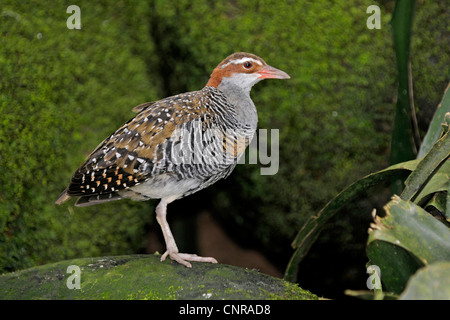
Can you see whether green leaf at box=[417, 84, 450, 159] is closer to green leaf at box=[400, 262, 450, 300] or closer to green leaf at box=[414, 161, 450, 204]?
green leaf at box=[414, 161, 450, 204]

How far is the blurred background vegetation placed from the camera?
2512mm

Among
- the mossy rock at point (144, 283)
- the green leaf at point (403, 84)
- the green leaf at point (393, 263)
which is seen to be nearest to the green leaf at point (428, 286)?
the green leaf at point (393, 263)

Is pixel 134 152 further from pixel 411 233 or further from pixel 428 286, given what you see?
pixel 428 286

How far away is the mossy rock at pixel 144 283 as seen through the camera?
184 centimetres

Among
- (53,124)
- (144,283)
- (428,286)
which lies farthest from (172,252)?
(428,286)

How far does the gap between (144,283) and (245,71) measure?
2.50 feet

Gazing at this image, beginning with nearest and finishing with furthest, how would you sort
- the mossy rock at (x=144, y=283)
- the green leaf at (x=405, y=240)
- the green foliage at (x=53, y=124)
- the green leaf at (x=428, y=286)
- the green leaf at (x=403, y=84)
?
the green leaf at (x=428, y=286), the green leaf at (x=405, y=240), the mossy rock at (x=144, y=283), the green leaf at (x=403, y=84), the green foliage at (x=53, y=124)

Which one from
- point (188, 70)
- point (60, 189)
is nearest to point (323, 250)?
point (188, 70)

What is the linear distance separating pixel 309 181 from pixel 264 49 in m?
0.59

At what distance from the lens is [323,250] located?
2.58 metres

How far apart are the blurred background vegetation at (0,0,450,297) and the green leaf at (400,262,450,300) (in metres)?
1.18

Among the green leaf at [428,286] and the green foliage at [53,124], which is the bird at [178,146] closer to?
the green foliage at [53,124]

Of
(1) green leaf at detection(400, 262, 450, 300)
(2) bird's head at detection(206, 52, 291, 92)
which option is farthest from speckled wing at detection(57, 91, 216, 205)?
(1) green leaf at detection(400, 262, 450, 300)
